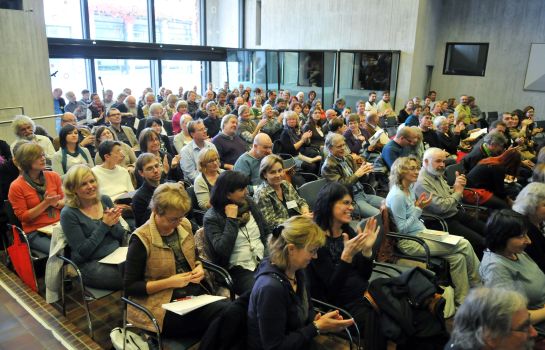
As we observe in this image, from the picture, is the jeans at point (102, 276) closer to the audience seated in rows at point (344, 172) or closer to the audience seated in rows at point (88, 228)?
the audience seated in rows at point (88, 228)

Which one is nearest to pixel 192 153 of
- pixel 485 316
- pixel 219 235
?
pixel 219 235

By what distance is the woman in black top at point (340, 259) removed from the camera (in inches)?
98.8

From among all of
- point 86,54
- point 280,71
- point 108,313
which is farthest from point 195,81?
point 108,313

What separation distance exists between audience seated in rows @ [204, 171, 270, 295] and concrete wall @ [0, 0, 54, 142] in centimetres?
627

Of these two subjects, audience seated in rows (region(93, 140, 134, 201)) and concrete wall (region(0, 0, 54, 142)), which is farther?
concrete wall (region(0, 0, 54, 142))

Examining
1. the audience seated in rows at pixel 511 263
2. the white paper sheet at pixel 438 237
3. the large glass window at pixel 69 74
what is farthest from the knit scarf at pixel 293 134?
the large glass window at pixel 69 74

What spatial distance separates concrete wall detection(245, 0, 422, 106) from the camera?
1177 centimetres

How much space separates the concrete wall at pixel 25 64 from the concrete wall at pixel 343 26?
8535 millimetres

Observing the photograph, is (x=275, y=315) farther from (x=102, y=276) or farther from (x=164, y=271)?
(x=102, y=276)

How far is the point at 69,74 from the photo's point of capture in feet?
37.2

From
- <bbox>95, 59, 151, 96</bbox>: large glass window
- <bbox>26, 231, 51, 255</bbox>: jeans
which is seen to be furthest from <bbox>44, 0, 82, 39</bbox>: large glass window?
<bbox>26, 231, 51, 255</bbox>: jeans

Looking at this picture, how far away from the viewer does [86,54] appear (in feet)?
35.3

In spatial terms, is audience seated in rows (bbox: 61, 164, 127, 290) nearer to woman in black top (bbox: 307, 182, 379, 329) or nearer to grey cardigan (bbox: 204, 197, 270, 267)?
grey cardigan (bbox: 204, 197, 270, 267)

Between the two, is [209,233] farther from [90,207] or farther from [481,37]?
[481,37]
